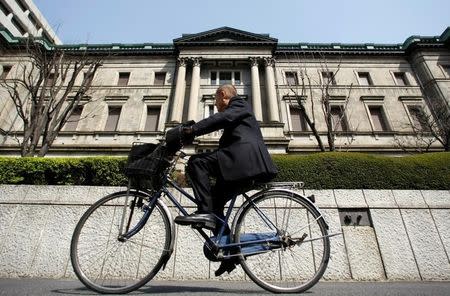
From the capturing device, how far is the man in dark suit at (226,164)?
2.47m

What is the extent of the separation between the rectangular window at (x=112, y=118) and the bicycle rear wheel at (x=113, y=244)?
19212 millimetres

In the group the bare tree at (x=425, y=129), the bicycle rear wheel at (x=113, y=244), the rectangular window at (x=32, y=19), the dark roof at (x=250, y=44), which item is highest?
the rectangular window at (x=32, y=19)

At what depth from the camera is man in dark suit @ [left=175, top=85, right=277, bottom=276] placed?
8.10 ft

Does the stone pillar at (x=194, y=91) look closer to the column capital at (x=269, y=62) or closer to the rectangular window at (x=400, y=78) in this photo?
the column capital at (x=269, y=62)

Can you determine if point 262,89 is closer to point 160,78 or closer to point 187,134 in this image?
point 160,78

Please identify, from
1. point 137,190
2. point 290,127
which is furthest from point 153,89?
point 137,190

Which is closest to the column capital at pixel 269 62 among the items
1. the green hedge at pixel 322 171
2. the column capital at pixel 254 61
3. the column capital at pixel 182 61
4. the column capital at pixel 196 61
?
the column capital at pixel 254 61

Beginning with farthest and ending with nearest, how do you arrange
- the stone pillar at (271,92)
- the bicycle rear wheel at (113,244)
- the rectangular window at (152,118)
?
the rectangular window at (152,118) < the stone pillar at (271,92) < the bicycle rear wheel at (113,244)

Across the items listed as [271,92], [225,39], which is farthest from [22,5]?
[271,92]

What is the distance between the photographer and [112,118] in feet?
70.3

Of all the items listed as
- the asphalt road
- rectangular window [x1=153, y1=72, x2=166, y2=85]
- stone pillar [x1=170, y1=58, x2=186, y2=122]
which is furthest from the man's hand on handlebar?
rectangular window [x1=153, y1=72, x2=166, y2=85]

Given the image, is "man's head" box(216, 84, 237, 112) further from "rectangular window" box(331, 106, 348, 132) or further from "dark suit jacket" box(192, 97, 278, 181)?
"rectangular window" box(331, 106, 348, 132)

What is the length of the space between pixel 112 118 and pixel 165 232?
21050 millimetres

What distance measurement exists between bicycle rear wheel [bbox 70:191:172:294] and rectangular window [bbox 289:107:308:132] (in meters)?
18.8
